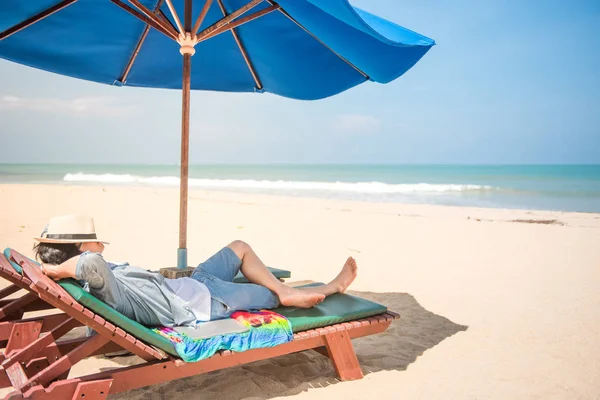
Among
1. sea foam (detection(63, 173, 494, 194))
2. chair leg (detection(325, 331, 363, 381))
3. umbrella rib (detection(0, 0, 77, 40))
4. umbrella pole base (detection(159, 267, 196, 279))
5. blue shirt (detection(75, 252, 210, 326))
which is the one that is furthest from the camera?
sea foam (detection(63, 173, 494, 194))

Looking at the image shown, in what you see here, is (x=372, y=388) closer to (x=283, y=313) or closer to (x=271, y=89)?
(x=283, y=313)

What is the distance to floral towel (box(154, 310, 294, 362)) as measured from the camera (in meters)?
2.49

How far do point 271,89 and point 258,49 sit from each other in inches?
27.5

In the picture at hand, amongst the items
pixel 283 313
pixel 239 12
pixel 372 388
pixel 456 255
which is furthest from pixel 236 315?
pixel 456 255

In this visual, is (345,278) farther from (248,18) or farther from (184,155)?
(248,18)

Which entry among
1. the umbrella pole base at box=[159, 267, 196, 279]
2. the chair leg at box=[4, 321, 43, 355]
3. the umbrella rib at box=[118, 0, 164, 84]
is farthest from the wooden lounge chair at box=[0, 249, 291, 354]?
the umbrella rib at box=[118, 0, 164, 84]

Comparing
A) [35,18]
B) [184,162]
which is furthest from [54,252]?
[35,18]

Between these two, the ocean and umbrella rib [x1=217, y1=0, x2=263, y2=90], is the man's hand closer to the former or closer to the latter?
umbrella rib [x1=217, y1=0, x2=263, y2=90]

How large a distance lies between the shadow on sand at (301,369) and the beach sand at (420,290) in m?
0.01

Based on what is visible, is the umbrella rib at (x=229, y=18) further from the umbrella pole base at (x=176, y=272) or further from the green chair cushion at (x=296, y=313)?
the green chair cushion at (x=296, y=313)

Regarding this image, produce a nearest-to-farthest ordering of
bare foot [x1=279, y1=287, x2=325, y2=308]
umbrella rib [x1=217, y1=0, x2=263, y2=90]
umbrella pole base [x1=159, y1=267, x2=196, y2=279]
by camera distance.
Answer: bare foot [x1=279, y1=287, x2=325, y2=308]
umbrella pole base [x1=159, y1=267, x2=196, y2=279]
umbrella rib [x1=217, y1=0, x2=263, y2=90]

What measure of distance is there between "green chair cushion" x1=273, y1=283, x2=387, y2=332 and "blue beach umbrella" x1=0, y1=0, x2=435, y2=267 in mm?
1450

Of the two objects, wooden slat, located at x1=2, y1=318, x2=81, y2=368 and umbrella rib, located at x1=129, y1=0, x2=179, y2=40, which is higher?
umbrella rib, located at x1=129, y1=0, x2=179, y2=40

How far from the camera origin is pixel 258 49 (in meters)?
4.72
